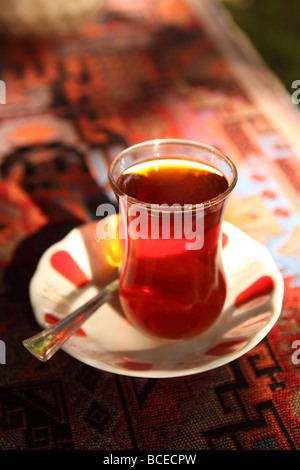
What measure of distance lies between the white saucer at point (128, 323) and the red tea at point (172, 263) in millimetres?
16

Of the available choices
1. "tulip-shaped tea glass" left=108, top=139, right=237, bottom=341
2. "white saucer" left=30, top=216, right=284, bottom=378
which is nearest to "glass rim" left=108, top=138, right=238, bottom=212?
"tulip-shaped tea glass" left=108, top=139, right=237, bottom=341

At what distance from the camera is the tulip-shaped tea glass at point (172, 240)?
1.33 ft

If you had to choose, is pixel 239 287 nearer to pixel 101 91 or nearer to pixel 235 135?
pixel 235 135

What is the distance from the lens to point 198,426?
0.40 metres

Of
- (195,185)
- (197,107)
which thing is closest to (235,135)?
(197,107)

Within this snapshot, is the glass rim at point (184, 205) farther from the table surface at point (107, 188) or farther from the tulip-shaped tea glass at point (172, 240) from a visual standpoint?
the table surface at point (107, 188)

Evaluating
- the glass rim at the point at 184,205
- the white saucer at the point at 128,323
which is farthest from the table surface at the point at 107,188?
the glass rim at the point at 184,205

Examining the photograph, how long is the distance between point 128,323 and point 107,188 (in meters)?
0.24

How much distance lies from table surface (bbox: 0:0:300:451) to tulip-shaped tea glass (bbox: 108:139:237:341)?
0.06 metres

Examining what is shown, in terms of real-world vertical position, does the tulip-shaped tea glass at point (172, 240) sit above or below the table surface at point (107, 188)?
above

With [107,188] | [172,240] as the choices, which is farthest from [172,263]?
[107,188]

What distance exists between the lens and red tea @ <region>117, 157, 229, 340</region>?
417 millimetres

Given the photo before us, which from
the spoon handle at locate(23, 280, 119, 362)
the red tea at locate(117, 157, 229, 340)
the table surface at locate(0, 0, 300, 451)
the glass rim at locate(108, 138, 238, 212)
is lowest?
the table surface at locate(0, 0, 300, 451)

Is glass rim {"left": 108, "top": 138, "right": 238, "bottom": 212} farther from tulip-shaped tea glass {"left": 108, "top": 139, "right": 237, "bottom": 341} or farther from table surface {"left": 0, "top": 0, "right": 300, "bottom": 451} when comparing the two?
table surface {"left": 0, "top": 0, "right": 300, "bottom": 451}
